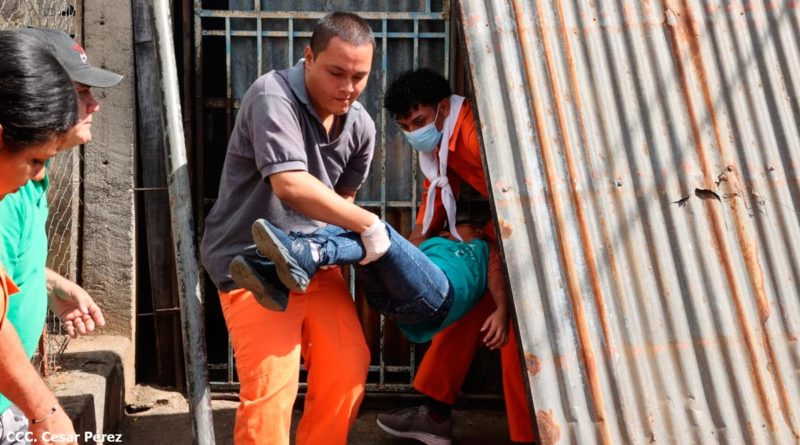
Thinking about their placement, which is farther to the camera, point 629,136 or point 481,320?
point 481,320

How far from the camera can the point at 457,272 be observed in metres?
3.74

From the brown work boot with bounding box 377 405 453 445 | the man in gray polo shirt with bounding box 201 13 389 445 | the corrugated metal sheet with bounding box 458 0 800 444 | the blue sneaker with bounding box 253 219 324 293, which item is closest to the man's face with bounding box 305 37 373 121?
the man in gray polo shirt with bounding box 201 13 389 445

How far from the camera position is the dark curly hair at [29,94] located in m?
1.95

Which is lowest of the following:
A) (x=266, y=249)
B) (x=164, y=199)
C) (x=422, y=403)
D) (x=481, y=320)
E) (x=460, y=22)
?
(x=422, y=403)

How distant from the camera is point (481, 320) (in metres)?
4.21

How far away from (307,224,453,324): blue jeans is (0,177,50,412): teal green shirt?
3.04 ft

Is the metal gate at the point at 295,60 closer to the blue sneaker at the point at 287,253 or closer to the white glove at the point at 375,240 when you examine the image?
the white glove at the point at 375,240

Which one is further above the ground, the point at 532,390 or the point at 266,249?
the point at 266,249

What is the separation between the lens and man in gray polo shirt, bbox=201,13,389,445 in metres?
3.13

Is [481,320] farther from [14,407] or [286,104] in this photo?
[14,407]

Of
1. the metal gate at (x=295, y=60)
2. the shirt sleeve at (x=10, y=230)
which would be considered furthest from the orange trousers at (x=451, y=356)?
the shirt sleeve at (x=10, y=230)

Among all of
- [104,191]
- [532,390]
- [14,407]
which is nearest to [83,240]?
[104,191]

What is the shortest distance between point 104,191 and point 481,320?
1884 mm

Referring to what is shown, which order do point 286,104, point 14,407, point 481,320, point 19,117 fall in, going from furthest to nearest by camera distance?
point 481,320 → point 286,104 → point 14,407 → point 19,117
